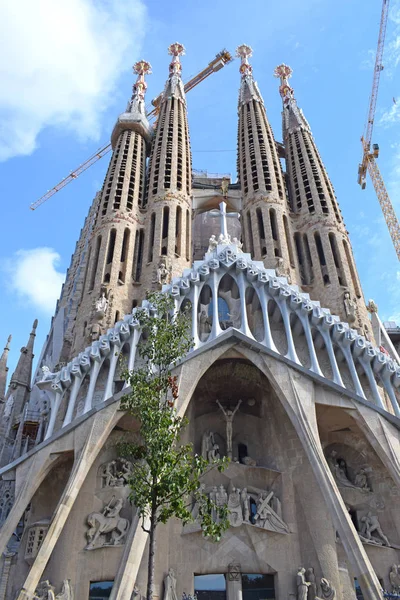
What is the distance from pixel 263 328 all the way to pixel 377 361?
3.73m

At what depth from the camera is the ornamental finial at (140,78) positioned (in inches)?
1253

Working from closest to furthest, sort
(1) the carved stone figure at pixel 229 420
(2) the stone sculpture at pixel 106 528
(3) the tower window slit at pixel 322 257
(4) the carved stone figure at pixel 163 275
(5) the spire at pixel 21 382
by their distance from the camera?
(2) the stone sculpture at pixel 106 528 < (1) the carved stone figure at pixel 229 420 < (4) the carved stone figure at pixel 163 275 < (3) the tower window slit at pixel 322 257 < (5) the spire at pixel 21 382

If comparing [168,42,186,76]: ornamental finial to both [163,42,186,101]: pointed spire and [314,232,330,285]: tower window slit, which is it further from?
[314,232,330,285]: tower window slit

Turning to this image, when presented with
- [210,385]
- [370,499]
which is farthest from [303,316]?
[370,499]

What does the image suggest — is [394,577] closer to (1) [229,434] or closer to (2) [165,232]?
(1) [229,434]

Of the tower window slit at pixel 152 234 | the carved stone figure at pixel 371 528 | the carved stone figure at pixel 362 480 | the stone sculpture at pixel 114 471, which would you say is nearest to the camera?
the carved stone figure at pixel 371 528

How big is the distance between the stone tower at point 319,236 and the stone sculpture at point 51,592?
12.6 metres

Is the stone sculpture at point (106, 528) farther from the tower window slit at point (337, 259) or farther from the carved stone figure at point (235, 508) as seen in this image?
the tower window slit at point (337, 259)

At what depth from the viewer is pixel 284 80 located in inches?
1320

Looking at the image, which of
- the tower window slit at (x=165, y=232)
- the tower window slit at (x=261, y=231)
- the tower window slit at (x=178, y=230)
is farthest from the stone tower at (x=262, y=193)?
the tower window slit at (x=165, y=232)

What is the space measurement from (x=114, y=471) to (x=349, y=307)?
10.3 m

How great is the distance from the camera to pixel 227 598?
43.5 feet

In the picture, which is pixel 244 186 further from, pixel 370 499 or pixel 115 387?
pixel 370 499

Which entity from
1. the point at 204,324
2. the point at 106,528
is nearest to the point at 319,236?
the point at 204,324
